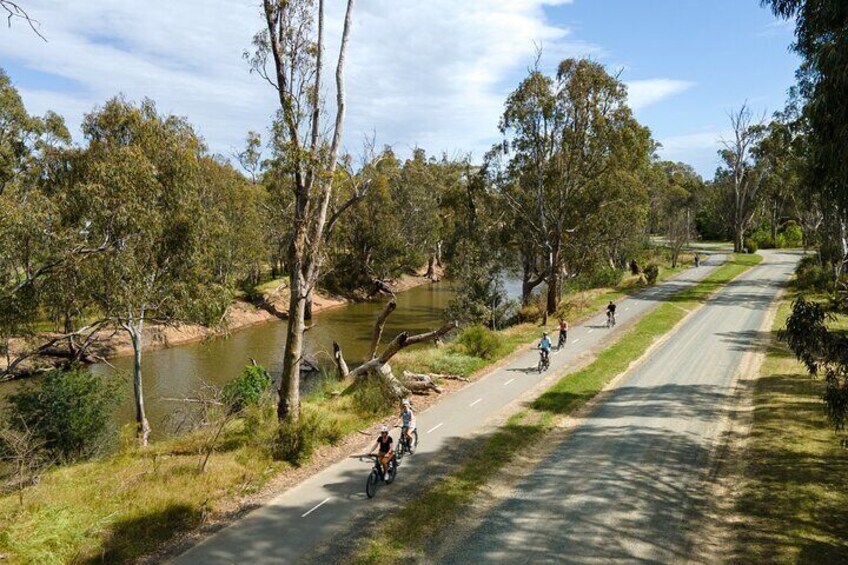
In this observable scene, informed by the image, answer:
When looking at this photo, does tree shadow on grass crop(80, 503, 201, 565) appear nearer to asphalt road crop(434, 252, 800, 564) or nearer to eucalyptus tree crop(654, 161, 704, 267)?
asphalt road crop(434, 252, 800, 564)

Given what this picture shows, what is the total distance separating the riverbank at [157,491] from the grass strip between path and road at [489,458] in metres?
3.18

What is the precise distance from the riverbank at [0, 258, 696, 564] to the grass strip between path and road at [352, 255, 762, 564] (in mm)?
3175

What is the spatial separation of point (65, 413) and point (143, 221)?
21.1 feet

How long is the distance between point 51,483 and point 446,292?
59190mm

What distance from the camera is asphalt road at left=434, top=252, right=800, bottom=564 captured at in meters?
10.8

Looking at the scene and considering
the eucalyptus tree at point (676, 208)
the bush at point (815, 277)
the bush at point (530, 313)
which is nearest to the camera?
the bush at point (530, 313)

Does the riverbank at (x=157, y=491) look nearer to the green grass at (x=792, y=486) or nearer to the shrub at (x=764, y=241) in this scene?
the green grass at (x=792, y=486)

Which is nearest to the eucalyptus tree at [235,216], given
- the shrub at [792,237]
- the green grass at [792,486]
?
the green grass at [792,486]

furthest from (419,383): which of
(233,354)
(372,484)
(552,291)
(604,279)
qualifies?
(604,279)

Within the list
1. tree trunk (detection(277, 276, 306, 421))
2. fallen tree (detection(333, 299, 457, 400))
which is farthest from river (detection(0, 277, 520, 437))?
tree trunk (detection(277, 276, 306, 421))

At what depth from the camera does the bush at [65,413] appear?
17359 mm

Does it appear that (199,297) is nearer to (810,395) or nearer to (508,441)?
(508,441)

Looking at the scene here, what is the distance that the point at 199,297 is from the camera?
21.8 metres

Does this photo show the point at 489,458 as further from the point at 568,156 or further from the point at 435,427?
the point at 568,156
